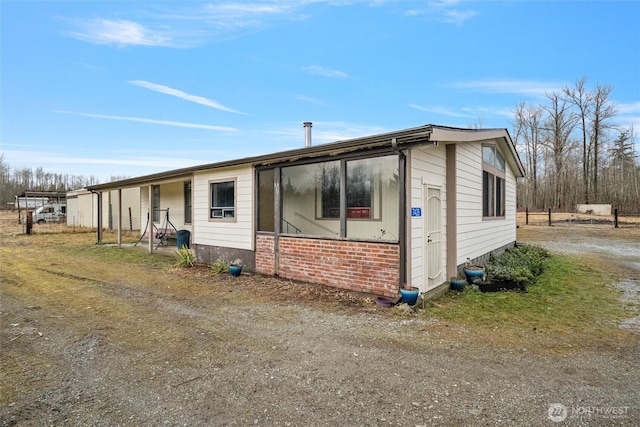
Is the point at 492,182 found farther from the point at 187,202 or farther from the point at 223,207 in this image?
the point at 187,202

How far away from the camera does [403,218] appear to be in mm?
5316

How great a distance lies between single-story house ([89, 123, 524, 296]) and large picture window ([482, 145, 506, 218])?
51mm

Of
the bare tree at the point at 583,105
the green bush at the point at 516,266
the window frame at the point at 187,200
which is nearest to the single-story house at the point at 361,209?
the green bush at the point at 516,266

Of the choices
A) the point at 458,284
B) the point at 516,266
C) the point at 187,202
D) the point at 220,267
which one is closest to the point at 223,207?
the point at 220,267

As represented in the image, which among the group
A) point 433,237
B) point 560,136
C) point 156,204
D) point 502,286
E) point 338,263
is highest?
point 560,136

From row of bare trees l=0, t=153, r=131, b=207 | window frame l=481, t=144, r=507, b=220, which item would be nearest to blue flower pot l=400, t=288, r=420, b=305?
window frame l=481, t=144, r=507, b=220

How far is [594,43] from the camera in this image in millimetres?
14570

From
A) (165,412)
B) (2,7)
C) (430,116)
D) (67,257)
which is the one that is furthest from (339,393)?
(430,116)

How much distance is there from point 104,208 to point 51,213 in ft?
31.6

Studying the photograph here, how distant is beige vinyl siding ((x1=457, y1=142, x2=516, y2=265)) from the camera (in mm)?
6969

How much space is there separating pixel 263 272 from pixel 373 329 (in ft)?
12.7

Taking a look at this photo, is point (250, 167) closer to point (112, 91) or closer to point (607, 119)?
point (112, 91)

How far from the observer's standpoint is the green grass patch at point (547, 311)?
4.20 m

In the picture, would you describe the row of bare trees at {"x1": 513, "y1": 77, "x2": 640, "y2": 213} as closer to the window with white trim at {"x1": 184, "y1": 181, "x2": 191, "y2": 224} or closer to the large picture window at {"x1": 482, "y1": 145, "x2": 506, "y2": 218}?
the large picture window at {"x1": 482, "y1": 145, "x2": 506, "y2": 218}
